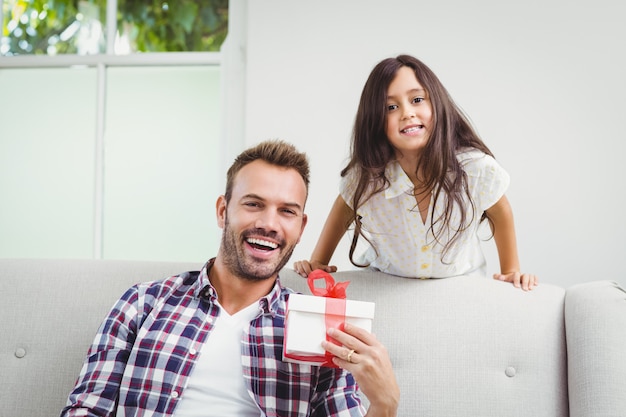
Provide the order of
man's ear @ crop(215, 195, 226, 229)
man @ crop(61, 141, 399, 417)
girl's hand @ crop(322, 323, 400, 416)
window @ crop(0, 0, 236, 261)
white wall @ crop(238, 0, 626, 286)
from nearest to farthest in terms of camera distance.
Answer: girl's hand @ crop(322, 323, 400, 416) < man @ crop(61, 141, 399, 417) < man's ear @ crop(215, 195, 226, 229) < white wall @ crop(238, 0, 626, 286) < window @ crop(0, 0, 236, 261)

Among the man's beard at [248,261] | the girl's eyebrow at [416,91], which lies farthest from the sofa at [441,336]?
the girl's eyebrow at [416,91]

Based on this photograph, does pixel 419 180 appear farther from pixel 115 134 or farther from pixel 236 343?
pixel 115 134

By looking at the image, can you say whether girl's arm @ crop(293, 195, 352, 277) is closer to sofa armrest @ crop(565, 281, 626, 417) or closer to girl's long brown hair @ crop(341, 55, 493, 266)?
girl's long brown hair @ crop(341, 55, 493, 266)

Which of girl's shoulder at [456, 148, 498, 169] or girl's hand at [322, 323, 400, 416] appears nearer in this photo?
girl's hand at [322, 323, 400, 416]

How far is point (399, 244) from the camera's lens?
1.93 meters

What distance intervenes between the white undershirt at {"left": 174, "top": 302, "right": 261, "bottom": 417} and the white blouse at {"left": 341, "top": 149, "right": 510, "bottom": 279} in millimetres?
577

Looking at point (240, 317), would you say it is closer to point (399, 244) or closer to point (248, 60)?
point (399, 244)

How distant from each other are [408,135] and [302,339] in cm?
73

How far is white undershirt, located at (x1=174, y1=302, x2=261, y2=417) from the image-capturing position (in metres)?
1.50

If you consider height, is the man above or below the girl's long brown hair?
below

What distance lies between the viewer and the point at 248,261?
63.9 inches

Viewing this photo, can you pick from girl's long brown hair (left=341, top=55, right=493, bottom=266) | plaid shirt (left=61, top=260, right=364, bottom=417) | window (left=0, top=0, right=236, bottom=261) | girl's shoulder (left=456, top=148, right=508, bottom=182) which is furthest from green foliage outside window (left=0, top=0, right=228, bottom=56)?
plaid shirt (left=61, top=260, right=364, bottom=417)

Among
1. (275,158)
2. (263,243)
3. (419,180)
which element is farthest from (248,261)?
(419,180)

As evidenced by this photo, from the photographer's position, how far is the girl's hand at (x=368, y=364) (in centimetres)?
132
